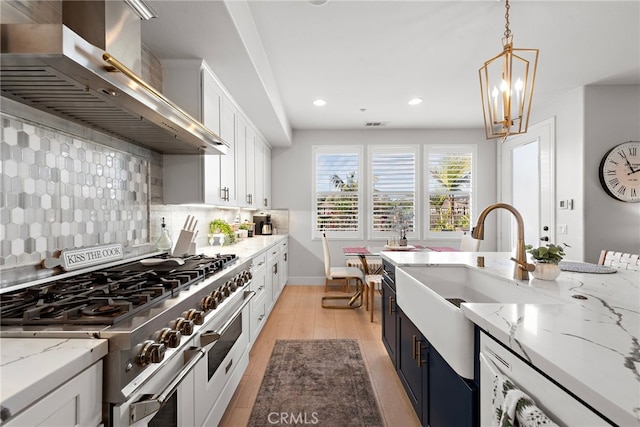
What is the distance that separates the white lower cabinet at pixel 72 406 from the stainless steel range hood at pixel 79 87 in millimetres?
921

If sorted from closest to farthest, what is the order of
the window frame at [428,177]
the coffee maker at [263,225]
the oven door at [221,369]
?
the oven door at [221,369] < the coffee maker at [263,225] < the window frame at [428,177]

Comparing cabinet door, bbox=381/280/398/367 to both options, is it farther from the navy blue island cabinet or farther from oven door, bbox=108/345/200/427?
oven door, bbox=108/345/200/427

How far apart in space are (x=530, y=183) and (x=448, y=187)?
1212 mm

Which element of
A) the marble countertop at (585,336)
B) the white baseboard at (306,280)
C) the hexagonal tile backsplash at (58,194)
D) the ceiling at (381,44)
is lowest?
the white baseboard at (306,280)

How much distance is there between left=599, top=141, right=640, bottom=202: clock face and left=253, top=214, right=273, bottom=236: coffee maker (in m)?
4.51

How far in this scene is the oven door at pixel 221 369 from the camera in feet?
4.84

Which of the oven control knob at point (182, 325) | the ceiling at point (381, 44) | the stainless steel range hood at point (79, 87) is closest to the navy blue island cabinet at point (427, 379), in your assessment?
the oven control knob at point (182, 325)

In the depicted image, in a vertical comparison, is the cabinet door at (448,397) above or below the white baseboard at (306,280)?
above

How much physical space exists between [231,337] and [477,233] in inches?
63.0

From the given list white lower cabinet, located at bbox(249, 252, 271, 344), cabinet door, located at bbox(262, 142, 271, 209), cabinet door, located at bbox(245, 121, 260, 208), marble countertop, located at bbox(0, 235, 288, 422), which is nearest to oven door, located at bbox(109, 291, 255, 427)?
marble countertop, located at bbox(0, 235, 288, 422)

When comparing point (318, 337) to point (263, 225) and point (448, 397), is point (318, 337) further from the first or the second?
point (263, 225)

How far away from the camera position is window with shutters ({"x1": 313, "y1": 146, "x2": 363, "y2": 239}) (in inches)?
219

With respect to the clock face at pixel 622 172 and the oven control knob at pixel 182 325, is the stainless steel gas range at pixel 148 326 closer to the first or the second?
the oven control knob at pixel 182 325

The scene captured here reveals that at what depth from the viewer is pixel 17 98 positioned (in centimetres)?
129
